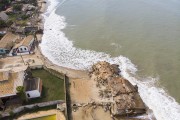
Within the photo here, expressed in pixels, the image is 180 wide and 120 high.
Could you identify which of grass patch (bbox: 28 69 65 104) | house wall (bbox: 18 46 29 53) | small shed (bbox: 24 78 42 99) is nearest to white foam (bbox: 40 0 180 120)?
house wall (bbox: 18 46 29 53)

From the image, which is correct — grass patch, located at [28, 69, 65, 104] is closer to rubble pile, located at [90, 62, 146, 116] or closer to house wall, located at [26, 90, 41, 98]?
house wall, located at [26, 90, 41, 98]

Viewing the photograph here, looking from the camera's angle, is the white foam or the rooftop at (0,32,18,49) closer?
the white foam

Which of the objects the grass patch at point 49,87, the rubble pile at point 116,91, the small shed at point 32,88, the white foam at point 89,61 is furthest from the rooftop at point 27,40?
the rubble pile at point 116,91

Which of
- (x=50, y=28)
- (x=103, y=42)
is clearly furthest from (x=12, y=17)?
(x=103, y=42)

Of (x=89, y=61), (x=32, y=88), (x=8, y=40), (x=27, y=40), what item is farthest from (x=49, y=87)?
(x=8, y=40)

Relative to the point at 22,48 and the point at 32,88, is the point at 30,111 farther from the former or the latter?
the point at 22,48

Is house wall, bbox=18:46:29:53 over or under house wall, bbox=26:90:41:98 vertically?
over
